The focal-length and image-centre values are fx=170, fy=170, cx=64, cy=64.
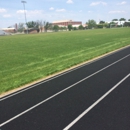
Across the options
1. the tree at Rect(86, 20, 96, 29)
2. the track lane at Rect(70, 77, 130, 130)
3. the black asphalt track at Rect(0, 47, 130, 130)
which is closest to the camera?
the track lane at Rect(70, 77, 130, 130)

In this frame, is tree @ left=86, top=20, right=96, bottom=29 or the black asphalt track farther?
tree @ left=86, top=20, right=96, bottom=29

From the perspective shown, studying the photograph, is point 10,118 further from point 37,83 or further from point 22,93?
point 37,83

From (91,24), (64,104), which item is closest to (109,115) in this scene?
(64,104)

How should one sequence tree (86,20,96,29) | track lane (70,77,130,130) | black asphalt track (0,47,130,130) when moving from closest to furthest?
track lane (70,77,130,130) < black asphalt track (0,47,130,130) < tree (86,20,96,29)

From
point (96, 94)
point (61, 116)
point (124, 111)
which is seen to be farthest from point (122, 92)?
point (61, 116)

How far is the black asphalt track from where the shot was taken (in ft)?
18.4

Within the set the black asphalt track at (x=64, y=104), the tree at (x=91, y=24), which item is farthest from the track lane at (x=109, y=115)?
the tree at (x=91, y=24)

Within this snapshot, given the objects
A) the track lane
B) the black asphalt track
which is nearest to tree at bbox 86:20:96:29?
the black asphalt track

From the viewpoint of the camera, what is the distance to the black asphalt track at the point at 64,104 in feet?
18.4

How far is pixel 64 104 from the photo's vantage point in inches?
275

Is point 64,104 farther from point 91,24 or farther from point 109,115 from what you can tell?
point 91,24

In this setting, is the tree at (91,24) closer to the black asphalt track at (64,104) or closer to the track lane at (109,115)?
the black asphalt track at (64,104)

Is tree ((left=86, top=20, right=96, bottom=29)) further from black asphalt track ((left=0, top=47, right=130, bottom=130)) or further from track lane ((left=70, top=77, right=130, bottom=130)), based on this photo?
track lane ((left=70, top=77, right=130, bottom=130))

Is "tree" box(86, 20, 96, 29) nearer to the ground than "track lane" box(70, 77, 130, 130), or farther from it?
farther from it
